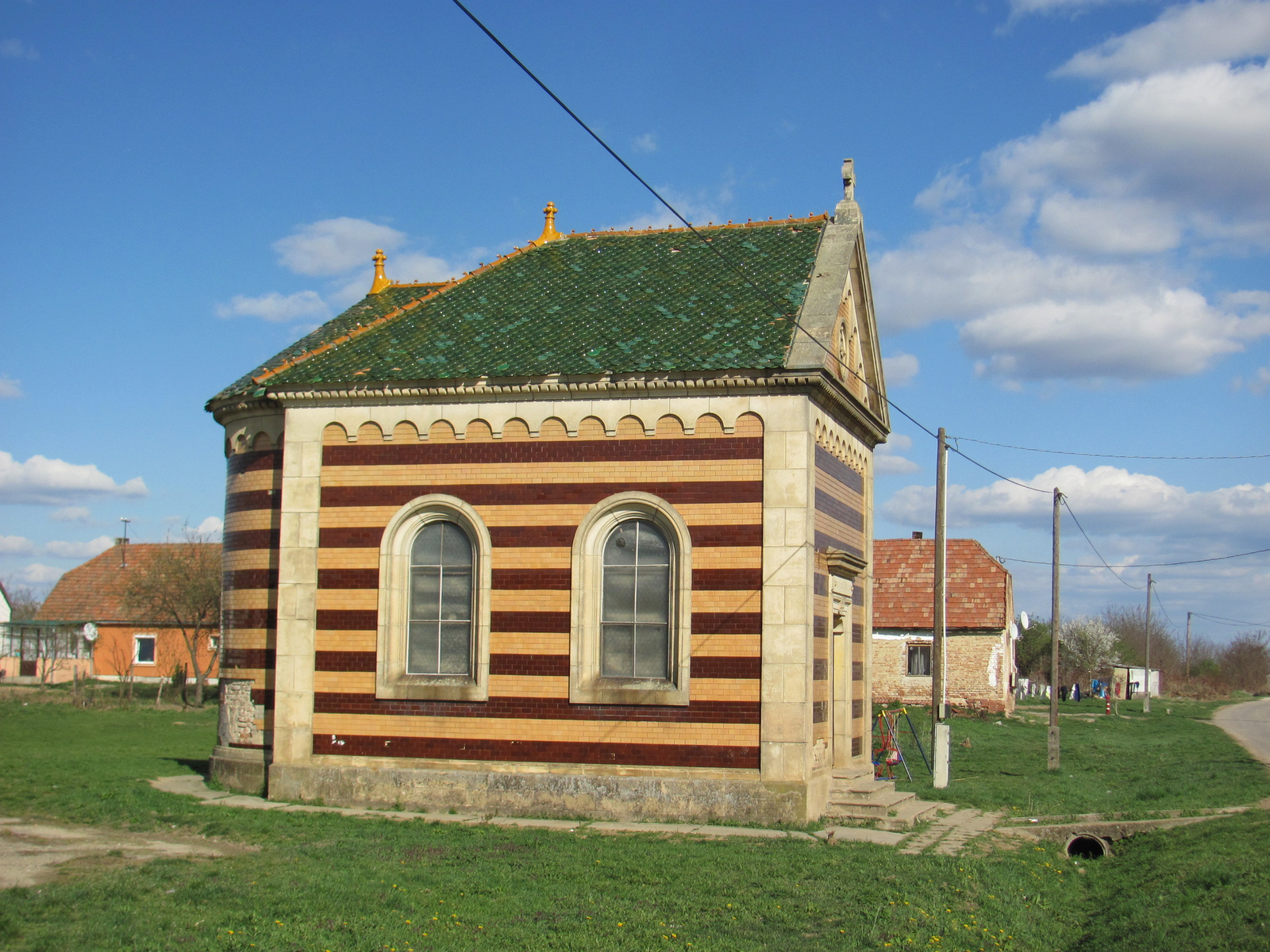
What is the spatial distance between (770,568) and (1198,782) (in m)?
11.8

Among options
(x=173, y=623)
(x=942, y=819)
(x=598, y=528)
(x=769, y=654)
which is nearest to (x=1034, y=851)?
(x=942, y=819)

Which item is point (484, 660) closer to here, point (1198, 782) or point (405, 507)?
point (405, 507)

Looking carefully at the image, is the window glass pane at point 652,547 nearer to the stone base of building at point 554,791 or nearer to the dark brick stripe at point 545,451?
the dark brick stripe at point 545,451

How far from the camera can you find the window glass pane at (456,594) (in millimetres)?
18641

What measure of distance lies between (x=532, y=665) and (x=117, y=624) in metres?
43.2

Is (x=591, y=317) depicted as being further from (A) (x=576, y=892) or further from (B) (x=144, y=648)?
(B) (x=144, y=648)

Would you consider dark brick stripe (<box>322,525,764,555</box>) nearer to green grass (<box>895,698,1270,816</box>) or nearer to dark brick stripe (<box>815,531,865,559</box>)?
dark brick stripe (<box>815,531,865,559</box>)

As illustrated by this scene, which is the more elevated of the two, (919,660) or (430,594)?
(430,594)

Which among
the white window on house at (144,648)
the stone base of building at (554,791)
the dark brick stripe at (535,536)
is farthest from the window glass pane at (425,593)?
A: the white window on house at (144,648)

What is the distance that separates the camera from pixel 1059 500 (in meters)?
31.6

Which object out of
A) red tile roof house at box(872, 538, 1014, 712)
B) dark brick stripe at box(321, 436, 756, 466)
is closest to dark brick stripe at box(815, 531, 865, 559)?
dark brick stripe at box(321, 436, 756, 466)

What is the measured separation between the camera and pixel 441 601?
1873 cm

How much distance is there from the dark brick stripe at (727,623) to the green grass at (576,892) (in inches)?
121

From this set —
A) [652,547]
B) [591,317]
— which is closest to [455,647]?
[652,547]
